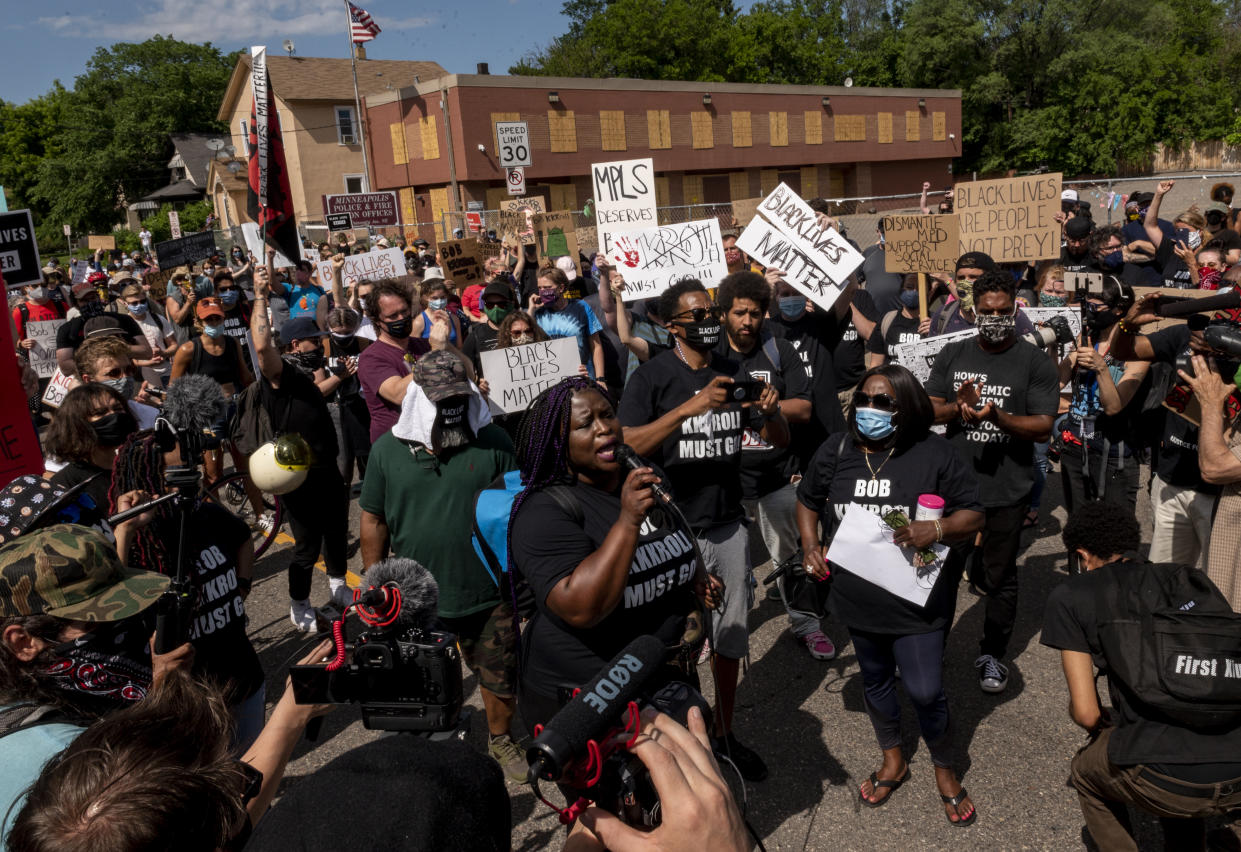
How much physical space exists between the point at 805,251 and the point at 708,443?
106 inches

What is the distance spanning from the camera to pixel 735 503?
4207mm

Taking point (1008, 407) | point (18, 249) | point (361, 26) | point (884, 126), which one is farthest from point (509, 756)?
point (884, 126)

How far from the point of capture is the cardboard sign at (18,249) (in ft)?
19.2

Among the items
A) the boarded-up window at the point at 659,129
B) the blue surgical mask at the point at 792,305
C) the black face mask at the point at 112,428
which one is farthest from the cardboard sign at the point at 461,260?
the boarded-up window at the point at 659,129

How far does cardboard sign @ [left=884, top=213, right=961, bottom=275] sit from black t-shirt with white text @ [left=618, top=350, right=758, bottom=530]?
3.91 m

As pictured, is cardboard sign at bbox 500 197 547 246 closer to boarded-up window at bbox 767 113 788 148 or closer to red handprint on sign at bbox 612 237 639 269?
red handprint on sign at bbox 612 237 639 269

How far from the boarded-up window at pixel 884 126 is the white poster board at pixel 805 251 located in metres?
44.6

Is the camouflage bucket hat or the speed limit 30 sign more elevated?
the speed limit 30 sign

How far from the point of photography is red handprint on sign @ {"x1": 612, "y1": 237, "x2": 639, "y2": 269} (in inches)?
292

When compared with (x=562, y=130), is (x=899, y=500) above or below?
below

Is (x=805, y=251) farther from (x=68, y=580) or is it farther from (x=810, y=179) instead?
(x=810, y=179)

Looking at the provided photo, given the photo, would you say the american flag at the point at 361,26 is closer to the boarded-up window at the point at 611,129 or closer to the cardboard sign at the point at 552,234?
the boarded-up window at the point at 611,129

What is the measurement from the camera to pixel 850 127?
45.4m

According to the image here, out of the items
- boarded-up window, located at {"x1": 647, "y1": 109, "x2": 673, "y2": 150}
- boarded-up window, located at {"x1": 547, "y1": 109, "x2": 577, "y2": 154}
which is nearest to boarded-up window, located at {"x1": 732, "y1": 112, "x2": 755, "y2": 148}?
boarded-up window, located at {"x1": 647, "y1": 109, "x2": 673, "y2": 150}
